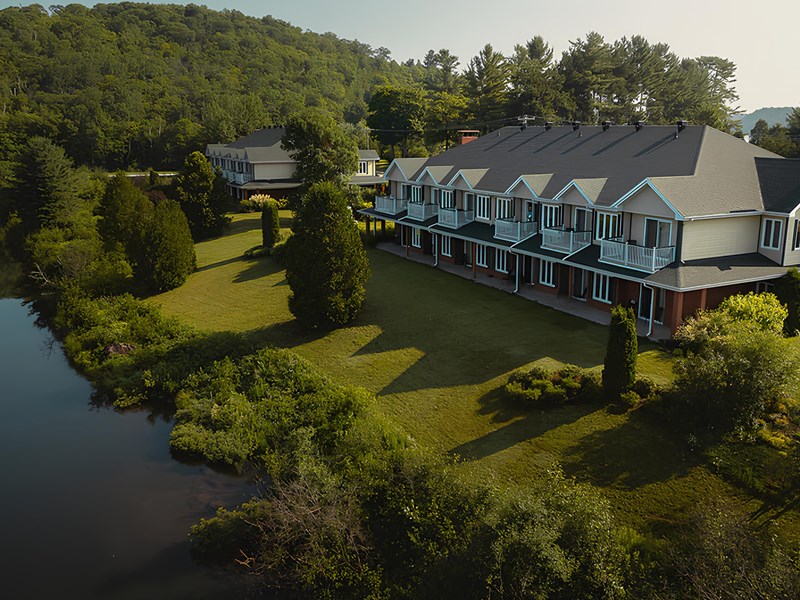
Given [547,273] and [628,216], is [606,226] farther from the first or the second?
[547,273]

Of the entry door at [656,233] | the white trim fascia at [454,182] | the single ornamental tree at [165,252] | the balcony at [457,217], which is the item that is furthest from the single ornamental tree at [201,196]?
the entry door at [656,233]

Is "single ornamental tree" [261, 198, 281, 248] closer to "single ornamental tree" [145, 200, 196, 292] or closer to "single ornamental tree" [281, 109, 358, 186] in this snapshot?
"single ornamental tree" [281, 109, 358, 186]

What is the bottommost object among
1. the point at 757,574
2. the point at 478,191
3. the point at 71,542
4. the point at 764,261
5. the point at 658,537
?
the point at 71,542

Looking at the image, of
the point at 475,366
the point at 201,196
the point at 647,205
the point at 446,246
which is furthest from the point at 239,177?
the point at 475,366

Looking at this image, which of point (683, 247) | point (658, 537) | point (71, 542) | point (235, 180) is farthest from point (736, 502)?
point (235, 180)

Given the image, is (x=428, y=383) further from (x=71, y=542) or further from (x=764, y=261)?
(x=764, y=261)
